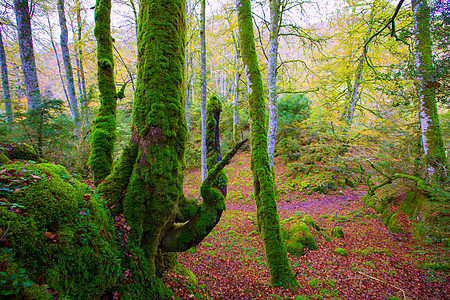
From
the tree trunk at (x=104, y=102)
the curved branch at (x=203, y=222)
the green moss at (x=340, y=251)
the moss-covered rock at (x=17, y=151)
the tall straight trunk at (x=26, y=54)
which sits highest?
the tall straight trunk at (x=26, y=54)

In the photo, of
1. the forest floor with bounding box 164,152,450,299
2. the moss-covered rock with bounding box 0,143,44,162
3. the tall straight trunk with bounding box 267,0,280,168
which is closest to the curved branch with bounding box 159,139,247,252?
the forest floor with bounding box 164,152,450,299

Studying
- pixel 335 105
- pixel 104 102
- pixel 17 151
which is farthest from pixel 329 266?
pixel 335 105

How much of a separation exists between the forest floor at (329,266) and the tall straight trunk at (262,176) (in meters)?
0.46

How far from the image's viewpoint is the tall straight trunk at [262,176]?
3.86m

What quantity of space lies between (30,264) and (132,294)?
133 centimetres

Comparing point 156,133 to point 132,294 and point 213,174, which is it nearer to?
point 213,174

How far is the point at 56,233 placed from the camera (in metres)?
1.54

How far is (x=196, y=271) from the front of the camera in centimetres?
429

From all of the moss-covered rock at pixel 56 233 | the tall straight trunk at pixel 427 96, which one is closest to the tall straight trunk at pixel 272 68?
the tall straight trunk at pixel 427 96

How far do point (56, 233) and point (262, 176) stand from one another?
3.52 m

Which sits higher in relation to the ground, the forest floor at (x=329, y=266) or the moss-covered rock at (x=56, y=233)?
the moss-covered rock at (x=56, y=233)

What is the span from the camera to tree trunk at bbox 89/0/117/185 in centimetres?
312

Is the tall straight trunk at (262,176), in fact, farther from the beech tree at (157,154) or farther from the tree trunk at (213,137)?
the beech tree at (157,154)

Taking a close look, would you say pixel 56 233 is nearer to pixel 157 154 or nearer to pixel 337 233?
pixel 157 154
